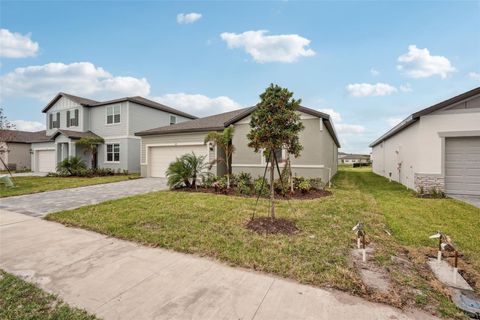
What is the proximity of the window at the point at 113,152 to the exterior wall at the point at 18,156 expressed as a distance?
585 inches

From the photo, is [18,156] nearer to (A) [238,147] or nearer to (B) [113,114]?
(B) [113,114]

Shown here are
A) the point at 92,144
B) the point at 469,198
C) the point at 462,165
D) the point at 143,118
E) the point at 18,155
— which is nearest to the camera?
the point at 469,198

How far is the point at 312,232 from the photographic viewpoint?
460 centimetres

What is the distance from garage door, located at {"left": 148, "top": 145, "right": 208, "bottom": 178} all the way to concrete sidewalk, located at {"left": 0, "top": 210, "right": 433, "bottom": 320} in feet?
34.1

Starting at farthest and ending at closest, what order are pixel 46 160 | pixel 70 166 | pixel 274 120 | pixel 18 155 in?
pixel 18 155, pixel 46 160, pixel 70 166, pixel 274 120

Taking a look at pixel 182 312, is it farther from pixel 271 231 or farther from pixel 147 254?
pixel 271 231

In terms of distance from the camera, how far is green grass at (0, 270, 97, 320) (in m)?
2.18

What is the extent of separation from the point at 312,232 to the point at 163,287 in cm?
310

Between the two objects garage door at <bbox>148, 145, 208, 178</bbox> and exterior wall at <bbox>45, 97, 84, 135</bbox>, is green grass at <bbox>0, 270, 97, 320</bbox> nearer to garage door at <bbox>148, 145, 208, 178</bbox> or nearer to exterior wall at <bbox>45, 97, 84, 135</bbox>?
garage door at <bbox>148, 145, 208, 178</bbox>

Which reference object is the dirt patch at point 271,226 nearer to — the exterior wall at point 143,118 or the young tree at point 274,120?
the young tree at point 274,120

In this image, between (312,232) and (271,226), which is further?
(271,226)

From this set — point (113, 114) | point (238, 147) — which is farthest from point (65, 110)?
point (238, 147)

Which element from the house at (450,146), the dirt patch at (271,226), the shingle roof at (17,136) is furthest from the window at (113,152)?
the house at (450,146)

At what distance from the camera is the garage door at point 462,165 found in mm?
8664
